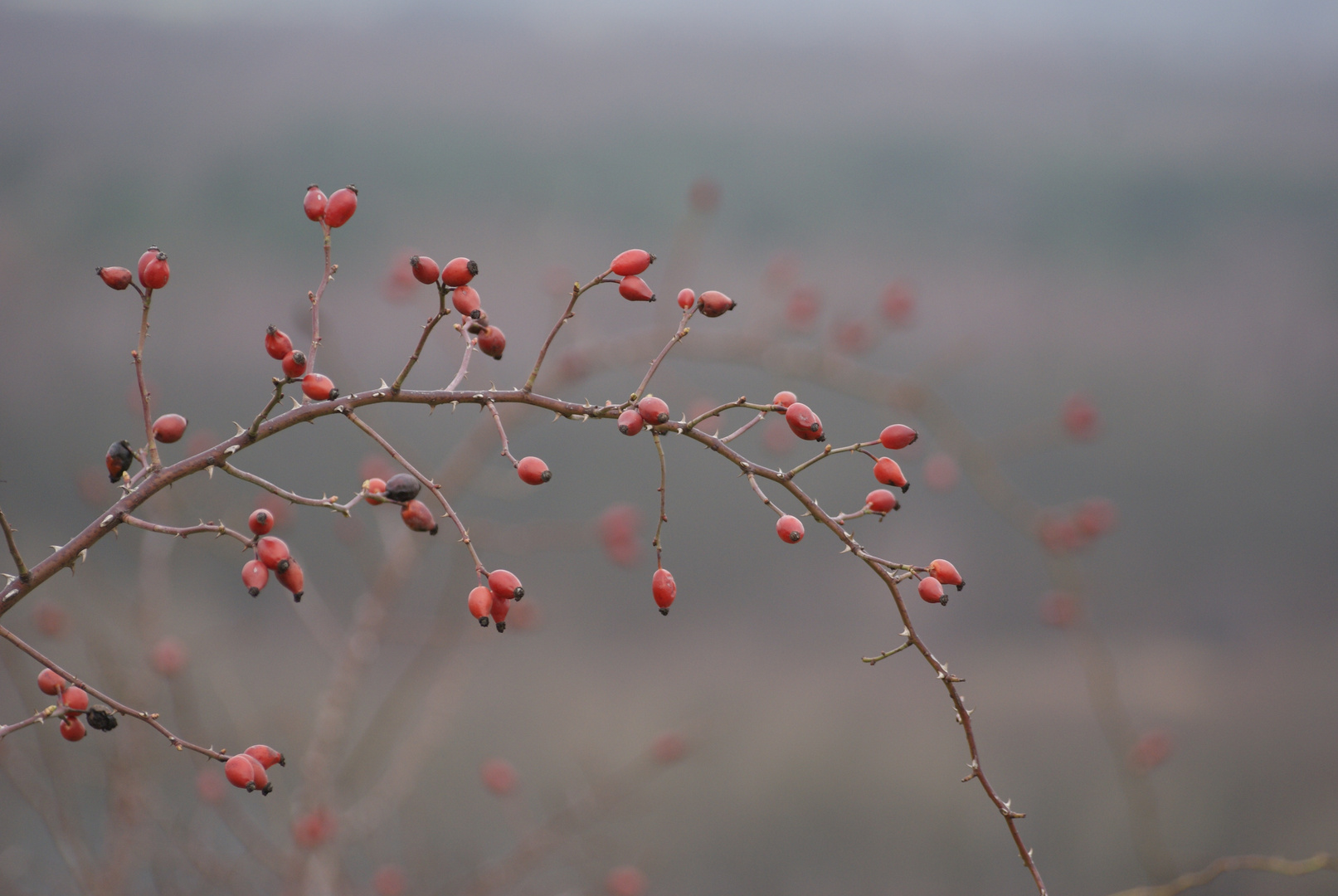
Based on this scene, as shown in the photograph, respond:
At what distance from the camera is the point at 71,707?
0.52 metres

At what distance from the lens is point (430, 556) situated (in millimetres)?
1794

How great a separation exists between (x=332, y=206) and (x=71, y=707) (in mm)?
330

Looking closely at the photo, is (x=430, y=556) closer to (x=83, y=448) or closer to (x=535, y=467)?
(x=83, y=448)

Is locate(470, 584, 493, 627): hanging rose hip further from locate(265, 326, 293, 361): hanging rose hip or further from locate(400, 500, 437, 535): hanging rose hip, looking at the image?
locate(265, 326, 293, 361): hanging rose hip

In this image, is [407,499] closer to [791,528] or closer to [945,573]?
[791,528]

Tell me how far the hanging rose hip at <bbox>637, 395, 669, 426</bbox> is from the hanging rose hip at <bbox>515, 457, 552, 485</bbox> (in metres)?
0.07

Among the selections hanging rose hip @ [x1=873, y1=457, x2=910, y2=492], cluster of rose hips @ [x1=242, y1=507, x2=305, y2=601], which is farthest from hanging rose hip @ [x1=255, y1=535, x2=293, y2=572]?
hanging rose hip @ [x1=873, y1=457, x2=910, y2=492]

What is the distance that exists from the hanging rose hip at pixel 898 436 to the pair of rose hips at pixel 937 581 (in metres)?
0.08

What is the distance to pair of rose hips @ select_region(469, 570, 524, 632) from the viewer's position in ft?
1.68

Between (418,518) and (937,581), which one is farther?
(937,581)

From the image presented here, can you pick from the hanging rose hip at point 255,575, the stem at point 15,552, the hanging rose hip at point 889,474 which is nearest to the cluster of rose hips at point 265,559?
the hanging rose hip at point 255,575

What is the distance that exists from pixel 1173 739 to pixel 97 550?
2025 millimetres

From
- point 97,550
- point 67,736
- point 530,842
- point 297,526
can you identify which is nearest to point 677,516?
point 530,842

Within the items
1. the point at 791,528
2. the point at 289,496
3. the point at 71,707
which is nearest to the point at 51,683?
the point at 71,707
